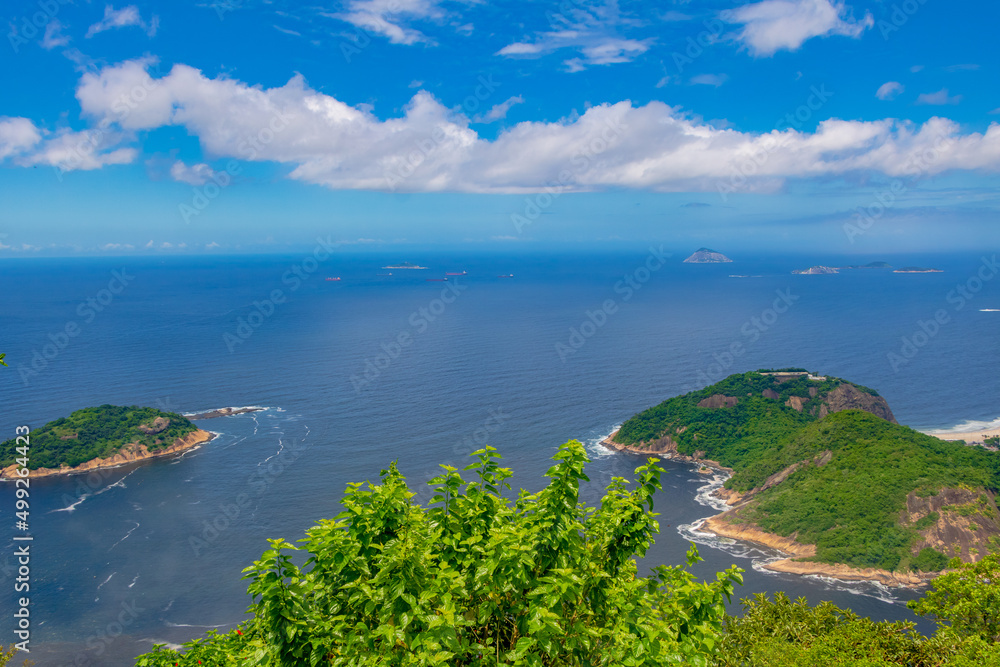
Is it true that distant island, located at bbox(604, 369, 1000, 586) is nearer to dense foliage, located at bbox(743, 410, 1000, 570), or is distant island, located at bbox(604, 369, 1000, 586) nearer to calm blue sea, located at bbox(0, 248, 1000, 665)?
dense foliage, located at bbox(743, 410, 1000, 570)

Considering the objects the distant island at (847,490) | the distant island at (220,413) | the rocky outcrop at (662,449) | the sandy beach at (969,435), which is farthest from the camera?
the distant island at (220,413)

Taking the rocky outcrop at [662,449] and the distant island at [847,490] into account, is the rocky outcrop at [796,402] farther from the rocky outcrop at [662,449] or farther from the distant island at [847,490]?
the rocky outcrop at [662,449]

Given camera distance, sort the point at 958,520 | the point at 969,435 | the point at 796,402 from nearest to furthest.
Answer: the point at 958,520 → the point at 969,435 → the point at 796,402

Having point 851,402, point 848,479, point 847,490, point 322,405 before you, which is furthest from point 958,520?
point 322,405

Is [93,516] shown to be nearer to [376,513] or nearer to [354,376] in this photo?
[354,376]

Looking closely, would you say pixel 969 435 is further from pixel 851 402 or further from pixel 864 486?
pixel 864 486

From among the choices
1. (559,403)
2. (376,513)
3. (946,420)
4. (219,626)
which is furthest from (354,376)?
(376,513)

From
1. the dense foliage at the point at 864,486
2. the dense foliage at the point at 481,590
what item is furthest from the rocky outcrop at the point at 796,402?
the dense foliage at the point at 481,590
